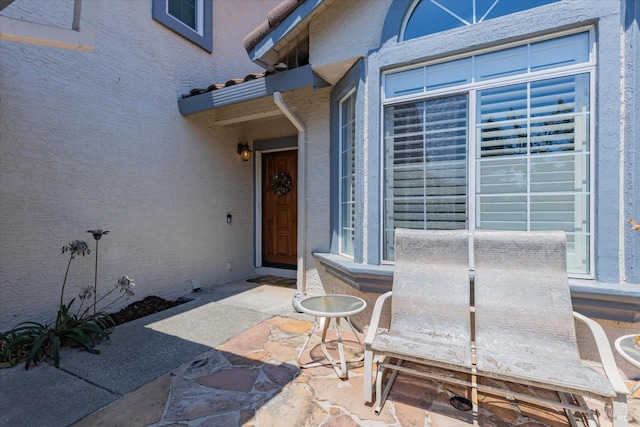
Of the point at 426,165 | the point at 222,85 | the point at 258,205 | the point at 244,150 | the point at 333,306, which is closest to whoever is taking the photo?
the point at 333,306

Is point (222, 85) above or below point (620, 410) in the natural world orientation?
above

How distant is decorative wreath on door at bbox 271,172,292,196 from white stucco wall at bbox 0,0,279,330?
2.39 ft

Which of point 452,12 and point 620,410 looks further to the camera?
point 452,12

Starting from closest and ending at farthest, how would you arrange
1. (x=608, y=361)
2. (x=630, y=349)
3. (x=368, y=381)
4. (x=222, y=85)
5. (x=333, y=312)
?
(x=608, y=361), (x=630, y=349), (x=368, y=381), (x=333, y=312), (x=222, y=85)

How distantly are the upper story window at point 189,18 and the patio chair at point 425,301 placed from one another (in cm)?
515

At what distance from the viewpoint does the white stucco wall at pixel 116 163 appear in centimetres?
351

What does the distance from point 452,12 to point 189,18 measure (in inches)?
187

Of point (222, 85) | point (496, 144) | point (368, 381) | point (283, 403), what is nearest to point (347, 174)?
point (496, 144)

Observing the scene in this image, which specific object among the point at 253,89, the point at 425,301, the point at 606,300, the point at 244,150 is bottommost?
the point at 425,301

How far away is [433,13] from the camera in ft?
11.2

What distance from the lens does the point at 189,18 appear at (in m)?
5.70

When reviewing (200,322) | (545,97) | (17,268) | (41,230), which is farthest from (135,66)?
(545,97)

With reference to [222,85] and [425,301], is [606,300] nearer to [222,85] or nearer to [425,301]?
[425,301]

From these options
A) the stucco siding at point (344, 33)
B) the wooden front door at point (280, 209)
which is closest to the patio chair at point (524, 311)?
the stucco siding at point (344, 33)
